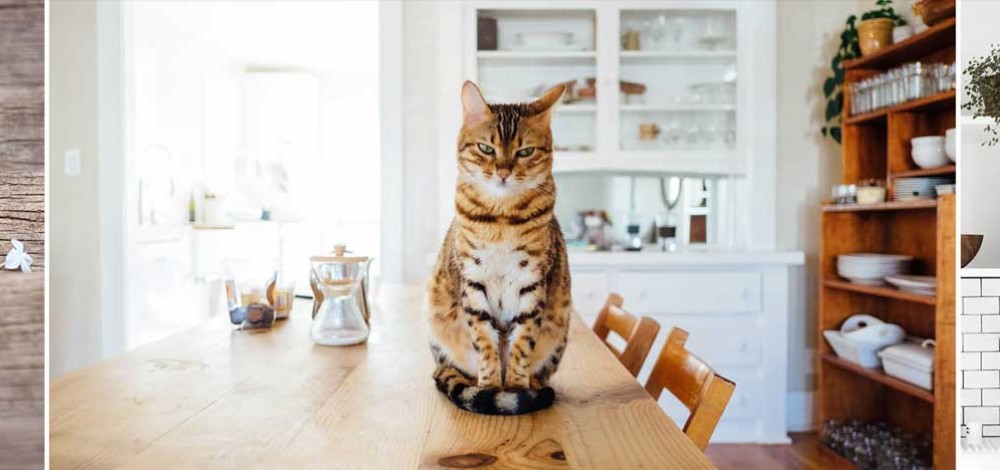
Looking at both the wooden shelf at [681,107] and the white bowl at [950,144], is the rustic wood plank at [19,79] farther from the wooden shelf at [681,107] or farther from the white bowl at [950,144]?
the wooden shelf at [681,107]

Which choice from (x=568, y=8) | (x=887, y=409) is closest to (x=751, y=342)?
(x=887, y=409)

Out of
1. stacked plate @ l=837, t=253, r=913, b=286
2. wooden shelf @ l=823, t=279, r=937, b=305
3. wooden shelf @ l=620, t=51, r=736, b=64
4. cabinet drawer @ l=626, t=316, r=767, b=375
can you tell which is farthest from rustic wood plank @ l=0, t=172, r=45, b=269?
wooden shelf @ l=620, t=51, r=736, b=64

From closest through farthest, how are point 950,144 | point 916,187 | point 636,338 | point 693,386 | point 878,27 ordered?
1. point 693,386
2. point 636,338
3. point 950,144
4. point 916,187
5. point 878,27

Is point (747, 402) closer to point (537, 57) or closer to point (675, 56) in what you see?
point (675, 56)

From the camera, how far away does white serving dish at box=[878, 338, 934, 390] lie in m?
1.87

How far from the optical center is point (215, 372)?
2.90 feet

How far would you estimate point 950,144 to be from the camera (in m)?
1.82

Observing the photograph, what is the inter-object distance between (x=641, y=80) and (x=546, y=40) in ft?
1.32

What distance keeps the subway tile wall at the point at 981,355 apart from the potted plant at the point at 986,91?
0.52 feet

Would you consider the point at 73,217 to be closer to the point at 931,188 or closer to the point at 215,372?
the point at 215,372

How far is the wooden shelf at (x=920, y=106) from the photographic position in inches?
72.6

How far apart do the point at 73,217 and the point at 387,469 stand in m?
2.29

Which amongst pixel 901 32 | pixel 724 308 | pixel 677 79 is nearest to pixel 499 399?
pixel 724 308

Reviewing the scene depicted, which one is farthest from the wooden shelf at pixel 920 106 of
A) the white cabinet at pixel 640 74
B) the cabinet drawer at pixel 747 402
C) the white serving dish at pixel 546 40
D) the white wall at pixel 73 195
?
the white wall at pixel 73 195
